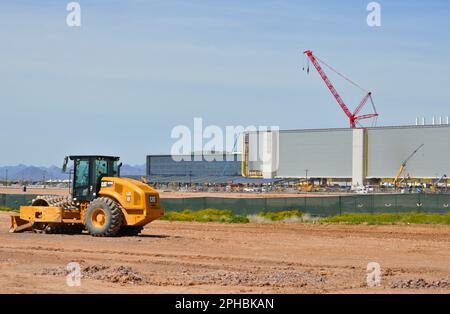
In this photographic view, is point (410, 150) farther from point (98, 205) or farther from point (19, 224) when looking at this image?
point (98, 205)

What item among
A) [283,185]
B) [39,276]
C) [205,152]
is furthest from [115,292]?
[205,152]

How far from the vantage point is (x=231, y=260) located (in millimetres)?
21016

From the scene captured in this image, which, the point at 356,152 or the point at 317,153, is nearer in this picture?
the point at 356,152

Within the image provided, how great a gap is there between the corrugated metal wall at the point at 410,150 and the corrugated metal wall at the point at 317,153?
11.4ft

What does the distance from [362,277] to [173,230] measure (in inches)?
661

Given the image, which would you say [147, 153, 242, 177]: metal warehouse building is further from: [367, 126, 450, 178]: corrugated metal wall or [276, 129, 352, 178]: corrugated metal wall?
[367, 126, 450, 178]: corrugated metal wall

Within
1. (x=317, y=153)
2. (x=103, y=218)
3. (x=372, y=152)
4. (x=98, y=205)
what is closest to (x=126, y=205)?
(x=98, y=205)

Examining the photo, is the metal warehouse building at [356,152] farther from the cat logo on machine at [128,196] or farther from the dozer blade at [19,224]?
the cat logo on machine at [128,196]

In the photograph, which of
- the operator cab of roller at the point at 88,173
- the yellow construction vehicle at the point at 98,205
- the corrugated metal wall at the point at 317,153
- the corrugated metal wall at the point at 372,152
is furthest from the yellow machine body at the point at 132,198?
the corrugated metal wall at the point at 317,153

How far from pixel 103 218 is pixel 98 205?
2.05 feet

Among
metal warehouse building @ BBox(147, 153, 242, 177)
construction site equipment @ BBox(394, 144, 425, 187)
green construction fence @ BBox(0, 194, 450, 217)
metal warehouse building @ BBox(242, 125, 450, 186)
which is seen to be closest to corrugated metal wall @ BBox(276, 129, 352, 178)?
metal warehouse building @ BBox(242, 125, 450, 186)

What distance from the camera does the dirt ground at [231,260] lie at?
609 inches

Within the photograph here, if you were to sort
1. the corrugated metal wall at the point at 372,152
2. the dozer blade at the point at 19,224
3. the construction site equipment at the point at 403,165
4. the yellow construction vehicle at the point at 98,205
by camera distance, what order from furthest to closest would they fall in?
the construction site equipment at the point at 403,165
the corrugated metal wall at the point at 372,152
the dozer blade at the point at 19,224
the yellow construction vehicle at the point at 98,205

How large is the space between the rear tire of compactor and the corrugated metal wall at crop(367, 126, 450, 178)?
8855 centimetres
